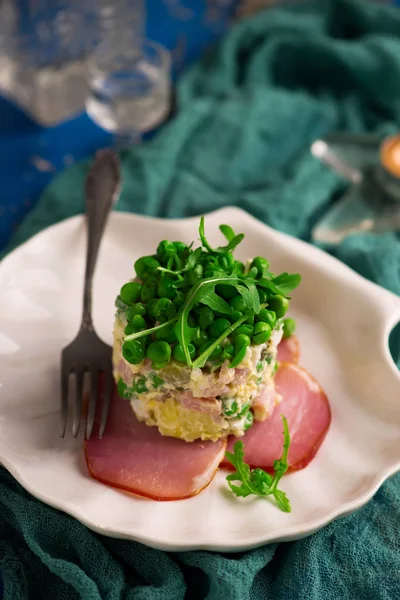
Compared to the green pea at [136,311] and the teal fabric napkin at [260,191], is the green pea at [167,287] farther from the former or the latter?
the teal fabric napkin at [260,191]

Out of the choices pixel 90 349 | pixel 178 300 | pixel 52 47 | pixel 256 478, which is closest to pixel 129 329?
pixel 178 300

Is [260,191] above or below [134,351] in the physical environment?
below

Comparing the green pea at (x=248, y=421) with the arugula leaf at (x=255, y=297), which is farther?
the green pea at (x=248, y=421)

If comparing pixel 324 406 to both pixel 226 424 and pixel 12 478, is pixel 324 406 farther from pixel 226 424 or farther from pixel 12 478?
pixel 12 478

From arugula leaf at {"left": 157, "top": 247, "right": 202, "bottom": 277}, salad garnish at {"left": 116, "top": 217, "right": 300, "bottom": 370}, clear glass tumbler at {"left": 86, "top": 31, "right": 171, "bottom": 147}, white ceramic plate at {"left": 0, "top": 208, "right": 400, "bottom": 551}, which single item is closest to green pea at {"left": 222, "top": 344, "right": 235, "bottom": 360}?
salad garnish at {"left": 116, "top": 217, "right": 300, "bottom": 370}

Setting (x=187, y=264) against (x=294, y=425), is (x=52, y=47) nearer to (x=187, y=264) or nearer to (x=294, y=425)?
(x=187, y=264)

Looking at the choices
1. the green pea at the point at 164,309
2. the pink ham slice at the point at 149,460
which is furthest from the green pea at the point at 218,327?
the pink ham slice at the point at 149,460
